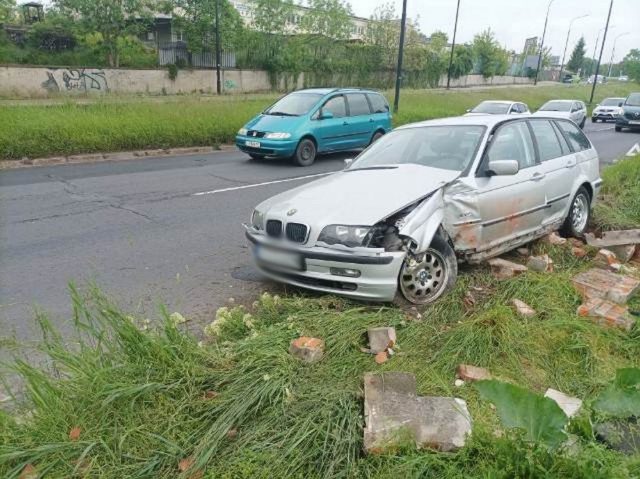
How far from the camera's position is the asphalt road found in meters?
4.78

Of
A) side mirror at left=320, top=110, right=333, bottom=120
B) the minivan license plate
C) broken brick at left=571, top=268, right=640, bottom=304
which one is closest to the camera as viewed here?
the minivan license plate

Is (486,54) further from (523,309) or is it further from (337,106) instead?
(523,309)

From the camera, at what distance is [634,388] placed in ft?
8.04

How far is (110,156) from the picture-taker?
521 inches

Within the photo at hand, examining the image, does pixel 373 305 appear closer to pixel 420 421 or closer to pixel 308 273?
pixel 308 273

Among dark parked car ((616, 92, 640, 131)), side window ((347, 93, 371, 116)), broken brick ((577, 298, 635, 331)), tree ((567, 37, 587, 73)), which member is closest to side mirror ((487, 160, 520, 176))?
broken brick ((577, 298, 635, 331))

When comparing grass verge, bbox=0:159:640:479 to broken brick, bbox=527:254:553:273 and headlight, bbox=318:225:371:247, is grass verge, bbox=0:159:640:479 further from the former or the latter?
broken brick, bbox=527:254:553:273

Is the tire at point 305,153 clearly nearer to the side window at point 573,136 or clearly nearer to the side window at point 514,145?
the side window at point 573,136

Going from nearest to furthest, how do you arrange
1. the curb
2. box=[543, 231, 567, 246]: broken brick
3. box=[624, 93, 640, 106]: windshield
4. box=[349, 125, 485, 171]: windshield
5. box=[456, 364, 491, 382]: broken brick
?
box=[456, 364, 491, 382]: broken brick
box=[349, 125, 485, 171]: windshield
box=[543, 231, 567, 246]: broken brick
the curb
box=[624, 93, 640, 106]: windshield

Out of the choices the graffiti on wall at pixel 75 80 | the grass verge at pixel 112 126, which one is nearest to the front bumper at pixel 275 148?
the grass verge at pixel 112 126

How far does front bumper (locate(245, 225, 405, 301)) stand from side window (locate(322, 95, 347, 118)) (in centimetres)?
960

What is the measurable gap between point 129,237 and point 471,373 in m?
4.68

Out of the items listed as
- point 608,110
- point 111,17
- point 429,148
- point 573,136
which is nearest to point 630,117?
point 608,110

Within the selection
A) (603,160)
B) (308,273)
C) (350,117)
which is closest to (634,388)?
(308,273)
